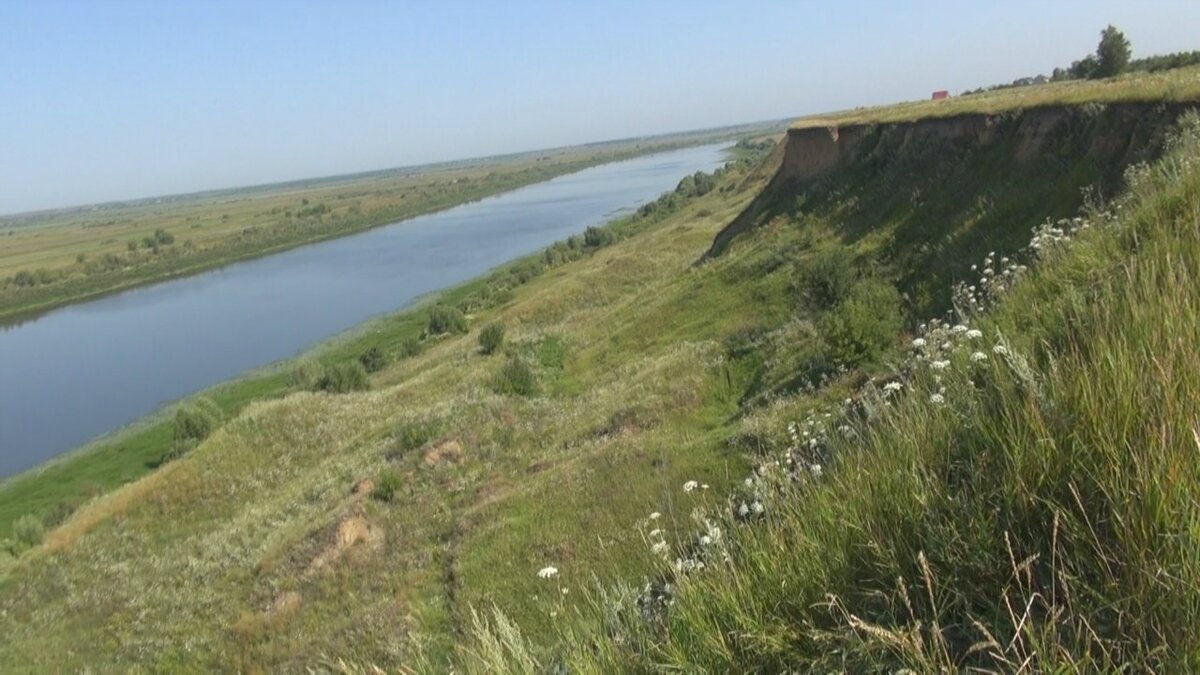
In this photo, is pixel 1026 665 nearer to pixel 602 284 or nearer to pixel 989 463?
pixel 989 463

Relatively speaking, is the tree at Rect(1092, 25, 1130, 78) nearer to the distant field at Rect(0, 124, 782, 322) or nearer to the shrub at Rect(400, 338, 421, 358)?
the shrub at Rect(400, 338, 421, 358)

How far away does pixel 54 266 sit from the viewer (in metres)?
104

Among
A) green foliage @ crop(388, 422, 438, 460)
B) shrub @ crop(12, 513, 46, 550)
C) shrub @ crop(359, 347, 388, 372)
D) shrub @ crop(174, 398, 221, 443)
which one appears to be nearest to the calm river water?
shrub @ crop(359, 347, 388, 372)

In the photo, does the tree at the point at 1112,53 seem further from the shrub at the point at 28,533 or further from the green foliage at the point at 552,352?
the shrub at the point at 28,533

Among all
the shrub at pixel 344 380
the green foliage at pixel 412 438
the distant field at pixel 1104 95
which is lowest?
the shrub at pixel 344 380

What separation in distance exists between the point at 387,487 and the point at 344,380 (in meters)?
17.4

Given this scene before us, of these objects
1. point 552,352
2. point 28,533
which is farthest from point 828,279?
point 28,533

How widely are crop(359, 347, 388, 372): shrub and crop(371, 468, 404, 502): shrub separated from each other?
2388 cm

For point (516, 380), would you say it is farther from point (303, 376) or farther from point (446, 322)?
point (446, 322)

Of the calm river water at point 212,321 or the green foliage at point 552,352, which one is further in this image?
the calm river water at point 212,321

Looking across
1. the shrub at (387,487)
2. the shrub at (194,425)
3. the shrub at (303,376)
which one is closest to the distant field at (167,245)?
the shrub at (303,376)

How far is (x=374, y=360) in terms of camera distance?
40.5 meters

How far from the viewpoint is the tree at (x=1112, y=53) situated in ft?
94.4

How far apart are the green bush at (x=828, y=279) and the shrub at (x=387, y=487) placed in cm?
970
